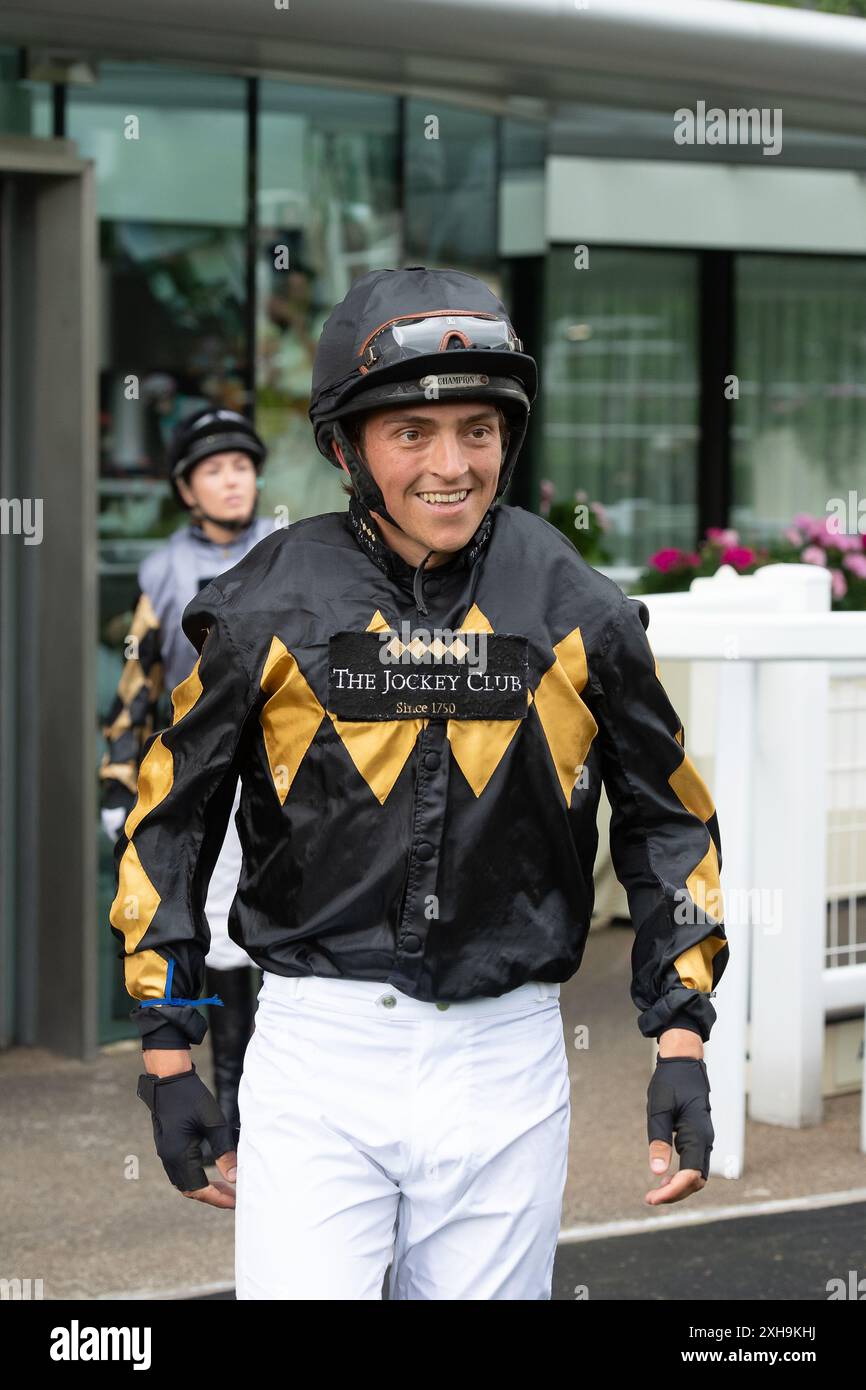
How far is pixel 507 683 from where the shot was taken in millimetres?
2570

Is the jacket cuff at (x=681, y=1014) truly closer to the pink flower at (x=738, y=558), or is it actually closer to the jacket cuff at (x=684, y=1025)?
the jacket cuff at (x=684, y=1025)

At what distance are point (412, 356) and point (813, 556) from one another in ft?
20.4

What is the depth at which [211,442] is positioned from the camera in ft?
17.5

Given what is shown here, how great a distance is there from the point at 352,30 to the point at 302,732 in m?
3.96

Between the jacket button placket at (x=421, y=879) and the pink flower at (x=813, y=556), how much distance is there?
617 cm

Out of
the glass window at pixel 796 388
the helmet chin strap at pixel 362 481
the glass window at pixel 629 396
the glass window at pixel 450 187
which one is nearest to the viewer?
the helmet chin strap at pixel 362 481

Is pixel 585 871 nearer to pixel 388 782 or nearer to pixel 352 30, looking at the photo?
pixel 388 782

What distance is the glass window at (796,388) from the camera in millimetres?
12172

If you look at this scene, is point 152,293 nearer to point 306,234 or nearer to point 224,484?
point 306,234

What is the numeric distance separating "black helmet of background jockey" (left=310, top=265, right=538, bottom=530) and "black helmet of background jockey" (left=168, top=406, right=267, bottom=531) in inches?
103

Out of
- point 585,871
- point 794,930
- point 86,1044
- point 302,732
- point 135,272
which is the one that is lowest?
point 86,1044

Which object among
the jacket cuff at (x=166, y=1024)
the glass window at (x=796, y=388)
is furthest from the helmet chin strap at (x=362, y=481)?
the glass window at (x=796, y=388)

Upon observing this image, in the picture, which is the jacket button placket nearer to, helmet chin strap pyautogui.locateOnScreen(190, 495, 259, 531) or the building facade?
helmet chin strap pyautogui.locateOnScreen(190, 495, 259, 531)
